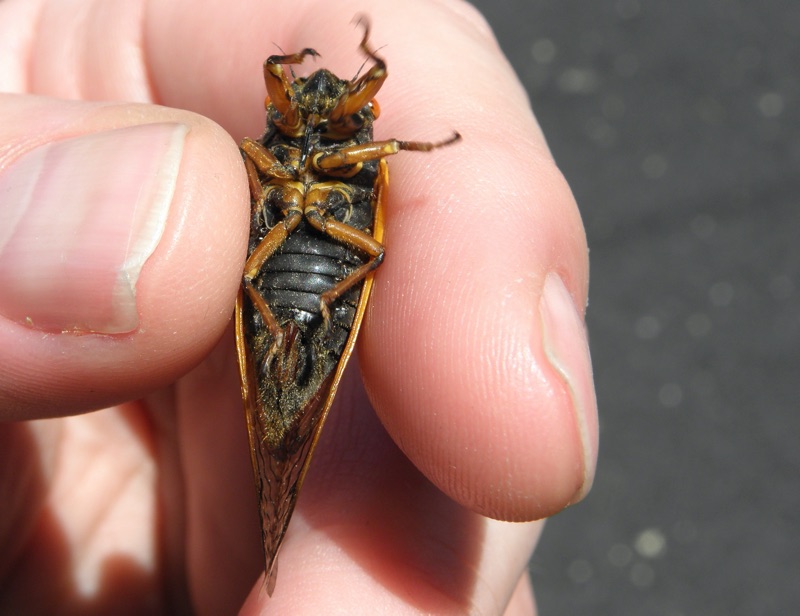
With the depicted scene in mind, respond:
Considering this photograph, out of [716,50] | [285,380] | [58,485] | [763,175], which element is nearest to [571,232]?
[285,380]

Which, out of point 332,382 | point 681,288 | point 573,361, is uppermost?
point 573,361

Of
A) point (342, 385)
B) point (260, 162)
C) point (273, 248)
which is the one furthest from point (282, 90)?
point (342, 385)

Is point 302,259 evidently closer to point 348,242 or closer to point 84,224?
point 348,242

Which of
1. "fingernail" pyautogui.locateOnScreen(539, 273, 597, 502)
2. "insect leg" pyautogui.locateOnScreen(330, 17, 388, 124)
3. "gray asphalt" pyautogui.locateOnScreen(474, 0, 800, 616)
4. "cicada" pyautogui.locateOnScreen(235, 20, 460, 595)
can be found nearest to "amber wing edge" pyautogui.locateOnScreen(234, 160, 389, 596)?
"cicada" pyautogui.locateOnScreen(235, 20, 460, 595)

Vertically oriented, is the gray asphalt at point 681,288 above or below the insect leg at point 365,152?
below

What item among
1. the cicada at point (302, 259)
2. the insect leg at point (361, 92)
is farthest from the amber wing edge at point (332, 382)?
the insect leg at point (361, 92)

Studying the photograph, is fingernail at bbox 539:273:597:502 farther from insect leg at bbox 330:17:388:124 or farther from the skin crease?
insect leg at bbox 330:17:388:124

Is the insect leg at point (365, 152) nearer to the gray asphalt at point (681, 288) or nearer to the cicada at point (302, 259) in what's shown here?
the cicada at point (302, 259)
